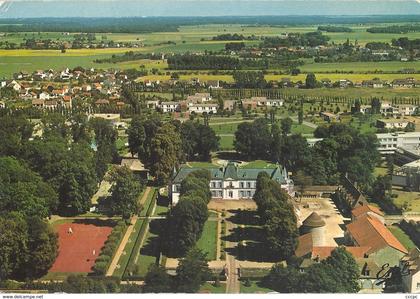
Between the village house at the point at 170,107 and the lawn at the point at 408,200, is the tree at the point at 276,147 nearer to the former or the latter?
the lawn at the point at 408,200

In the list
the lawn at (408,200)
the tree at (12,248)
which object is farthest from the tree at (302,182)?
the tree at (12,248)

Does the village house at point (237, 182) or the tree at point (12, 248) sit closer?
the tree at point (12, 248)

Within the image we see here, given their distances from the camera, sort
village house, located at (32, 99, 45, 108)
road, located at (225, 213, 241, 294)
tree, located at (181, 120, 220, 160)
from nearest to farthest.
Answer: road, located at (225, 213, 241, 294) → tree, located at (181, 120, 220, 160) → village house, located at (32, 99, 45, 108)

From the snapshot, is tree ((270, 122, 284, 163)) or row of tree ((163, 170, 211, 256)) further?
tree ((270, 122, 284, 163))

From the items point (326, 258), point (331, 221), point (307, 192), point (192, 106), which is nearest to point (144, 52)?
point (192, 106)

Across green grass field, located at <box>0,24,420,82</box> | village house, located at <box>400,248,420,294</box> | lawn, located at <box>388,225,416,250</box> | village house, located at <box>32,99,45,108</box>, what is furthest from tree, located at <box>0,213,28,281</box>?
village house, located at <box>32,99,45,108</box>

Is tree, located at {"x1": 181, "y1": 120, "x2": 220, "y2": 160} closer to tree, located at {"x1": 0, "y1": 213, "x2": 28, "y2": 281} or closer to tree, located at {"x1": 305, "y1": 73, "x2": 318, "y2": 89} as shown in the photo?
tree, located at {"x1": 0, "y1": 213, "x2": 28, "y2": 281}

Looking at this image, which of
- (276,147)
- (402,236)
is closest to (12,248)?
(402,236)

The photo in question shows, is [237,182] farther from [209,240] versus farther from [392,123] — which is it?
[392,123]
